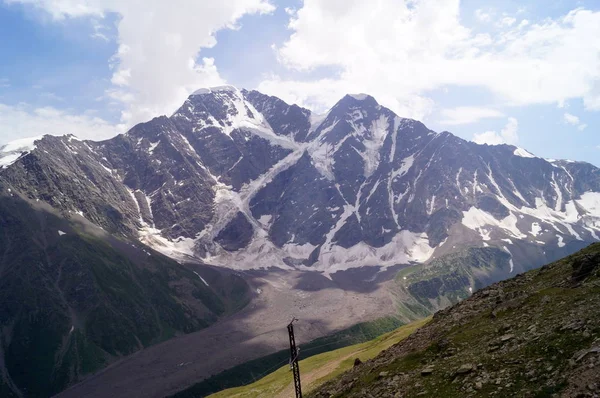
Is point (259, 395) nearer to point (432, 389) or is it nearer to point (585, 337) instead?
point (432, 389)

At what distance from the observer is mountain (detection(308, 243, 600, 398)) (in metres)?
27.7

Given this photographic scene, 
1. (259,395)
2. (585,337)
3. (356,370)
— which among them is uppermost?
(585,337)

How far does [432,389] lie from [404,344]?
20.4 metres

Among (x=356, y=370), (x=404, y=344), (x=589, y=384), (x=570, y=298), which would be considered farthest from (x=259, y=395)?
(x=589, y=384)

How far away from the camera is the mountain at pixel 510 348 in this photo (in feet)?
91.0

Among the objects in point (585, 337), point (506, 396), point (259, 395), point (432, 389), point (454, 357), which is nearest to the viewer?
point (506, 396)

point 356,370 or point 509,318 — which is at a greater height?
point 509,318

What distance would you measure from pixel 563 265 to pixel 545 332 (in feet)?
73.5

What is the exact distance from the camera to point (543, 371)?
28312mm

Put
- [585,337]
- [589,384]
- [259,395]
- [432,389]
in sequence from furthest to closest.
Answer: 1. [259,395]
2. [432,389]
3. [585,337]
4. [589,384]

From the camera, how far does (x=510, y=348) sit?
112 feet

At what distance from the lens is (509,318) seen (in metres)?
41.8

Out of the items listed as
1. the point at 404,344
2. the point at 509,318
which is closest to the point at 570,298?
the point at 509,318

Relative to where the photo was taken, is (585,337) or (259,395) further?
(259,395)
